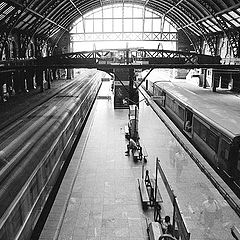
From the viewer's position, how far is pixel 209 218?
377 inches

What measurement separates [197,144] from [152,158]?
9.09 ft

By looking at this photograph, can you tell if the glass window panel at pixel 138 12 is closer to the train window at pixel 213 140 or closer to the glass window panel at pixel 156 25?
the glass window panel at pixel 156 25

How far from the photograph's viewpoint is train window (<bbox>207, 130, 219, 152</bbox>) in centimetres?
1272

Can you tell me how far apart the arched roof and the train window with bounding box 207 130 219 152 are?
583 inches

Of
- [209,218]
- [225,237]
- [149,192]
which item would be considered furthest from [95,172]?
[225,237]

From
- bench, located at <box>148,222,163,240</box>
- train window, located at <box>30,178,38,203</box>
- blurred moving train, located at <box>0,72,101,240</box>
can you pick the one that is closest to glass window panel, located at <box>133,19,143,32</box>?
blurred moving train, located at <box>0,72,101,240</box>

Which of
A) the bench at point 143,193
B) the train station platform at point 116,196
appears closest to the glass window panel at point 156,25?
the train station platform at point 116,196

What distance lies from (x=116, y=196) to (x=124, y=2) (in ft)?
137

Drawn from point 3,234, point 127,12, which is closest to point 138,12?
point 127,12

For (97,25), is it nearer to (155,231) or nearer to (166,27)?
(166,27)

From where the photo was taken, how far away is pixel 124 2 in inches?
1839

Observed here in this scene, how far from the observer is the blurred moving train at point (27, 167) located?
632 centimetres

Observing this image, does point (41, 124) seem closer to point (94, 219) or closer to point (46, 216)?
point (46, 216)

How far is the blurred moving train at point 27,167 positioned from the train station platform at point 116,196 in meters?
0.95
